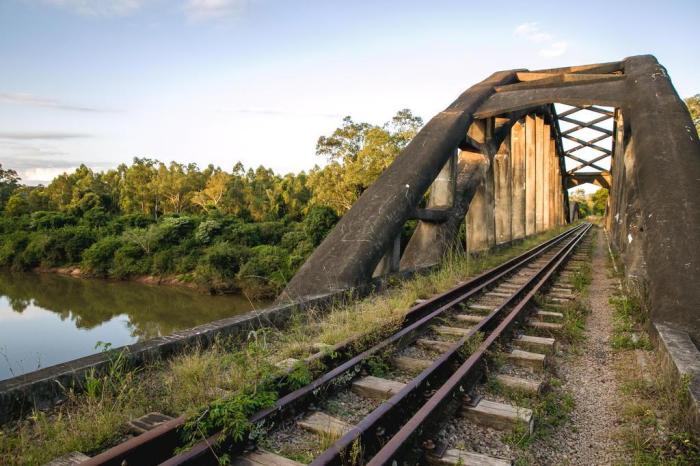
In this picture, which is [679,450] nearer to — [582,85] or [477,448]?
[477,448]

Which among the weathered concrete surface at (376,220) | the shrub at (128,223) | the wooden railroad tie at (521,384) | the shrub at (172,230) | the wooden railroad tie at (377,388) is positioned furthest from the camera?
the shrub at (128,223)

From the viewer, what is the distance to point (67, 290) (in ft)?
128

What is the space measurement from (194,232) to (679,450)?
41.3 meters

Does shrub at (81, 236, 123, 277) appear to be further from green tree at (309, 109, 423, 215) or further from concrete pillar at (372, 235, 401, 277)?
concrete pillar at (372, 235, 401, 277)

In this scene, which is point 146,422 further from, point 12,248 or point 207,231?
point 12,248

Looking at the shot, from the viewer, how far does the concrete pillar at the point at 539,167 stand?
2536 centimetres

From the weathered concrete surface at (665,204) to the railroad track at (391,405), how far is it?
1.33 m

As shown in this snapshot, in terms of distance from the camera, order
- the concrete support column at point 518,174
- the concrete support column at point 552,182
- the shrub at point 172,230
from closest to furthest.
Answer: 1. the concrete support column at point 518,174
2. the concrete support column at point 552,182
3. the shrub at point 172,230

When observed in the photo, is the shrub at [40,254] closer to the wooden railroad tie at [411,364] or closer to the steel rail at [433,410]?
the wooden railroad tie at [411,364]

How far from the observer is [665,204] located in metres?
6.41

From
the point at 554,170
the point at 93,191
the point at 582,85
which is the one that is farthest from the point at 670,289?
the point at 93,191

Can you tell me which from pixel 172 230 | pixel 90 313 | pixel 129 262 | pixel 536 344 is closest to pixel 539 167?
pixel 536 344

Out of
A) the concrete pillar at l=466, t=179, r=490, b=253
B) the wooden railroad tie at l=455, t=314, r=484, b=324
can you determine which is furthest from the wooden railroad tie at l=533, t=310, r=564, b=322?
the concrete pillar at l=466, t=179, r=490, b=253

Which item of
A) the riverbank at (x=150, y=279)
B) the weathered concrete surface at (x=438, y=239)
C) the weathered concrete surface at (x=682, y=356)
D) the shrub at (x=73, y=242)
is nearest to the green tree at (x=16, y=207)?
the riverbank at (x=150, y=279)
